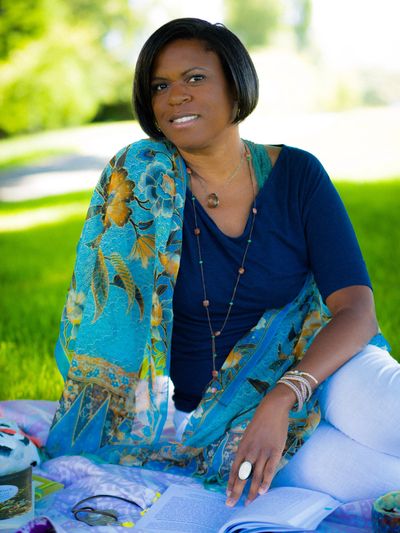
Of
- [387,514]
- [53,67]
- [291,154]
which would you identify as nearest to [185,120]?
[291,154]

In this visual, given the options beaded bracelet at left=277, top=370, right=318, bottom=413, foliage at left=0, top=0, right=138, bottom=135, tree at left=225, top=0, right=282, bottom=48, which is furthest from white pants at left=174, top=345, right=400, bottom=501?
tree at left=225, top=0, right=282, bottom=48

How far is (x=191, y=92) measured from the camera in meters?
2.49

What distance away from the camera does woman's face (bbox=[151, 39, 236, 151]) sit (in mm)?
2486

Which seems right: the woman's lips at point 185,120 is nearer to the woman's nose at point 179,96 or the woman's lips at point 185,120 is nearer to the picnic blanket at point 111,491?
the woman's nose at point 179,96

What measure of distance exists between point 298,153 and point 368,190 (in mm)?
7269

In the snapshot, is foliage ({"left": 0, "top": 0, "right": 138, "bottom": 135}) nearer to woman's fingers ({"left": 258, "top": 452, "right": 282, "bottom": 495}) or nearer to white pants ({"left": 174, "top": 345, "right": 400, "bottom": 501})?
white pants ({"left": 174, "top": 345, "right": 400, "bottom": 501})

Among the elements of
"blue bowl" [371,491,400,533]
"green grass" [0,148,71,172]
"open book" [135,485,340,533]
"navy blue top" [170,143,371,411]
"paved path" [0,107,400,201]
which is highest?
"navy blue top" [170,143,371,411]

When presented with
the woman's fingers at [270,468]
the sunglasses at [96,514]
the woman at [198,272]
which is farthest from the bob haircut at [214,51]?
the sunglasses at [96,514]

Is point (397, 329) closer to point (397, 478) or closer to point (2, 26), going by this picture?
point (397, 478)

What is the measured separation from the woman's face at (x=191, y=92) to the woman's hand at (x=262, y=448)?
0.88 m

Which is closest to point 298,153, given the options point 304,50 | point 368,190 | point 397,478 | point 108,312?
point 108,312

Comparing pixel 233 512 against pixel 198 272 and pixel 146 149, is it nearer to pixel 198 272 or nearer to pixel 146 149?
pixel 198 272

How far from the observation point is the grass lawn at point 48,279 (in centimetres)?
387

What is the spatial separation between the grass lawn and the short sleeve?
1549mm
